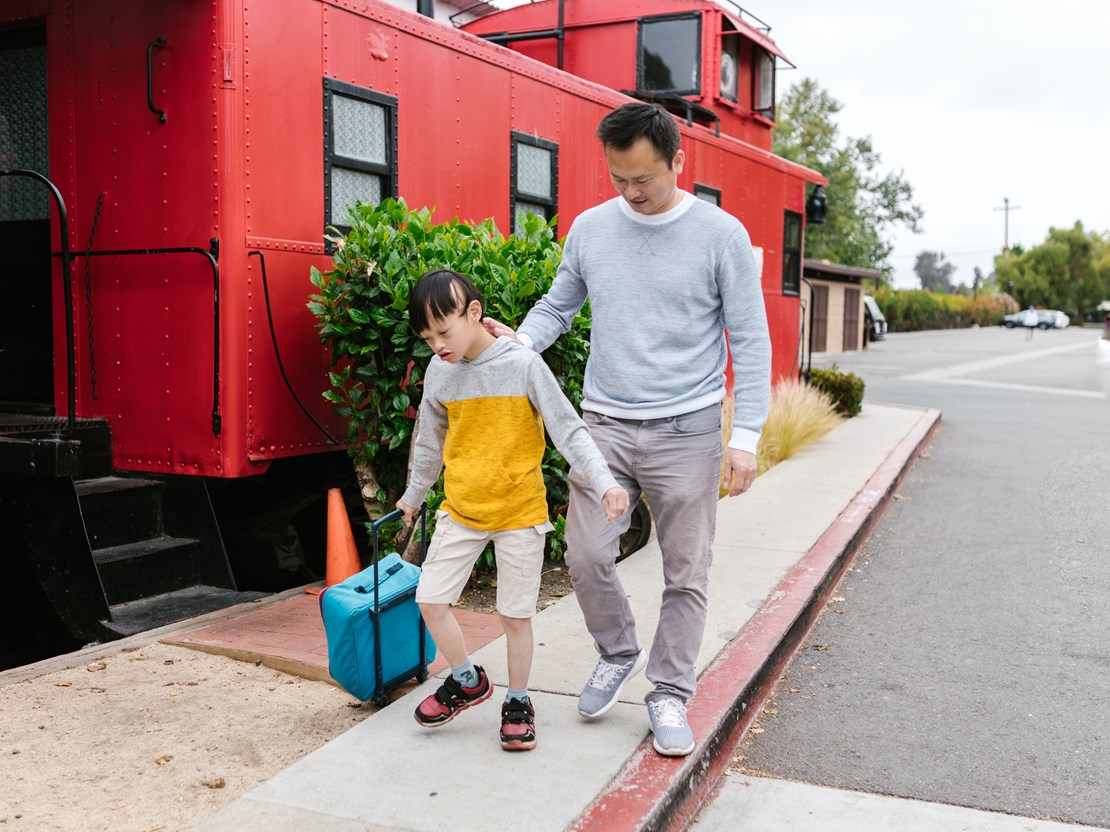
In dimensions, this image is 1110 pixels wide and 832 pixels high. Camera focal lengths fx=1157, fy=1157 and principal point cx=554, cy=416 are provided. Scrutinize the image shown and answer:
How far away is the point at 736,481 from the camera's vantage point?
3494mm

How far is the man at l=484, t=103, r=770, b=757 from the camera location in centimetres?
350

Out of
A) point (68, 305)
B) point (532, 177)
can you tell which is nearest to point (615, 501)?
point (68, 305)

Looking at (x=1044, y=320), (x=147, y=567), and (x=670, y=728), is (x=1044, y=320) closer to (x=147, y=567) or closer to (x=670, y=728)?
(x=147, y=567)

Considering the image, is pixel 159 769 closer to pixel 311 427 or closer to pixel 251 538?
pixel 311 427

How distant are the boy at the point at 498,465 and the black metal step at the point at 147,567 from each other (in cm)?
246

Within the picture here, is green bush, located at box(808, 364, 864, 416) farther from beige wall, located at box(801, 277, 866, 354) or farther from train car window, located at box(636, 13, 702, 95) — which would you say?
beige wall, located at box(801, 277, 866, 354)

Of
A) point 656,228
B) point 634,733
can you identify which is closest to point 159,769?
point 634,733

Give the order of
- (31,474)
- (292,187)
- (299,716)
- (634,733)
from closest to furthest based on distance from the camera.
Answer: (634,733)
(299,716)
(31,474)
(292,187)

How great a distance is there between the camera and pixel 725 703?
159 inches

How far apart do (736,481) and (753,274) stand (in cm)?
63

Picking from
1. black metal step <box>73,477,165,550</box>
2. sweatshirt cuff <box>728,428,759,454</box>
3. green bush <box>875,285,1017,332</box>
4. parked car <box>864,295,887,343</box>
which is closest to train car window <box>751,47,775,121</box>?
black metal step <box>73,477,165,550</box>

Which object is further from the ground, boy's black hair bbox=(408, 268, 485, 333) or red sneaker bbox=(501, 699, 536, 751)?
boy's black hair bbox=(408, 268, 485, 333)

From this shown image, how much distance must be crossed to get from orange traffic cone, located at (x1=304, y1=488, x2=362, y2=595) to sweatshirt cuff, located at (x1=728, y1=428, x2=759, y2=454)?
2870 millimetres

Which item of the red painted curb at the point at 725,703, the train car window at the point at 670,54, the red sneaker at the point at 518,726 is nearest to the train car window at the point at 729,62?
the train car window at the point at 670,54
